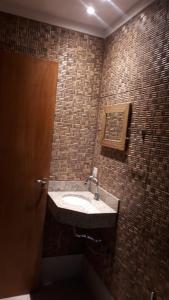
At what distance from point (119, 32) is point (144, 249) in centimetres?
172

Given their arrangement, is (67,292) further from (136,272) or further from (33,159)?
(33,159)

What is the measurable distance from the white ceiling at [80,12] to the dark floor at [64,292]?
2363 millimetres

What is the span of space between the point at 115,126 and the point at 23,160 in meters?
0.83

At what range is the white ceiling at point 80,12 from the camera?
195cm

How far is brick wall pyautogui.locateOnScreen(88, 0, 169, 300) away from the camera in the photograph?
5.00ft

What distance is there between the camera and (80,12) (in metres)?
2.13

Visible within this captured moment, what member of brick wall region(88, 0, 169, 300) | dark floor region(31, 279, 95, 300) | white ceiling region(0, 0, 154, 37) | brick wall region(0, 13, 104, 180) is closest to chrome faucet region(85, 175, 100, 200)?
brick wall region(0, 13, 104, 180)

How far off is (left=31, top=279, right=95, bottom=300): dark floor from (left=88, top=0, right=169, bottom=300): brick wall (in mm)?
306

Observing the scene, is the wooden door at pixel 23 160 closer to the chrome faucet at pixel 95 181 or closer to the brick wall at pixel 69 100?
the brick wall at pixel 69 100

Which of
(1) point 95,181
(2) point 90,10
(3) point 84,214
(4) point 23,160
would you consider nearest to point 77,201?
(1) point 95,181

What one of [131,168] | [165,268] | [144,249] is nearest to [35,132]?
[131,168]

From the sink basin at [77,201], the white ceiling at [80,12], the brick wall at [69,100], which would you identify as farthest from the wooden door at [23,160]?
the white ceiling at [80,12]

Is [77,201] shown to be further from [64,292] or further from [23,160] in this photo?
[64,292]

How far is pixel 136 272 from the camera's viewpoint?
1716 mm
